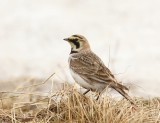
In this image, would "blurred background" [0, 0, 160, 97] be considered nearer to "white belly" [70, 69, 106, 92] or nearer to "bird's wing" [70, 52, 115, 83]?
"bird's wing" [70, 52, 115, 83]

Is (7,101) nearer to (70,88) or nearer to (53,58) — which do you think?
(70,88)

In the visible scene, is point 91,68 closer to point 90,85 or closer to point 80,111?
point 90,85

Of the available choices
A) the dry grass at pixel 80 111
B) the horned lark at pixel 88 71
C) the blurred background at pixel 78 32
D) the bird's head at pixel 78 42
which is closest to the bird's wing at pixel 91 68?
the horned lark at pixel 88 71

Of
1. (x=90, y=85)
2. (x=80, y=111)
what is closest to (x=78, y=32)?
(x=90, y=85)

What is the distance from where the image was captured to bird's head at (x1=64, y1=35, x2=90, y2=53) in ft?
31.4

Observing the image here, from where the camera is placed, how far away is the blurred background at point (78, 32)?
13.4m

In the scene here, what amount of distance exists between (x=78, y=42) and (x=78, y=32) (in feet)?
19.5

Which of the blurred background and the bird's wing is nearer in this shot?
the bird's wing

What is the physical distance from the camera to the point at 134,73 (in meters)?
13.0

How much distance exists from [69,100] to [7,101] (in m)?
2.54

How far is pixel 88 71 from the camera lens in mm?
9109

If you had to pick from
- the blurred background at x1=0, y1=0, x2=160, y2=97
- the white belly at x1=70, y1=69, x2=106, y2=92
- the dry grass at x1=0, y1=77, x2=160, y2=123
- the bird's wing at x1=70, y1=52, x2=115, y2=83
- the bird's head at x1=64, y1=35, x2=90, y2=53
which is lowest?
the dry grass at x1=0, y1=77, x2=160, y2=123

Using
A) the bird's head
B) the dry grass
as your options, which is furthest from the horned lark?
the dry grass

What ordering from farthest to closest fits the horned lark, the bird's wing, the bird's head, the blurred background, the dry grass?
the blurred background, the bird's head, the bird's wing, the horned lark, the dry grass
